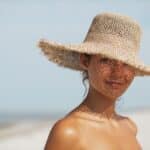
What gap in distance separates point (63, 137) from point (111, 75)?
0.25 m

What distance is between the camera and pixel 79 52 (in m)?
2.23

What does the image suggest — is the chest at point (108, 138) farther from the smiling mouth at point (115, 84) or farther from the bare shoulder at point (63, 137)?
the smiling mouth at point (115, 84)

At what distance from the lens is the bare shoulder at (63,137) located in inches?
84.2

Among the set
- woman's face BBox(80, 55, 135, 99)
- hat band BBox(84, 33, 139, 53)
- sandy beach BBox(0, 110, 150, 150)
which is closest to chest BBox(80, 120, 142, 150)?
woman's face BBox(80, 55, 135, 99)

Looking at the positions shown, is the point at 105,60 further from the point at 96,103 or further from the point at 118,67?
the point at 96,103

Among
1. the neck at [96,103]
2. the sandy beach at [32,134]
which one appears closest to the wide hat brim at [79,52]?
the neck at [96,103]

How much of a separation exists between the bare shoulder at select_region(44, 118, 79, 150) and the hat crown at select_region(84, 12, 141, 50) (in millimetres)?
300

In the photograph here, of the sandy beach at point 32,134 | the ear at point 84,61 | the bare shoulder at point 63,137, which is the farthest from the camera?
the sandy beach at point 32,134

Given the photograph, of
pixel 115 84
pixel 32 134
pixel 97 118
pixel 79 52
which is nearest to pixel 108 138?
pixel 97 118

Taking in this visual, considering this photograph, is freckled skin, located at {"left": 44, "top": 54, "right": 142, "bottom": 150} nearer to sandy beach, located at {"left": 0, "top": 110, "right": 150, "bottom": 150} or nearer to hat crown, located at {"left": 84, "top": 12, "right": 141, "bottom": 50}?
hat crown, located at {"left": 84, "top": 12, "right": 141, "bottom": 50}

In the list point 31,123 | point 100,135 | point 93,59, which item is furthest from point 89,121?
point 31,123

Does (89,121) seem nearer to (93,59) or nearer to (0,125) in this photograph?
(93,59)

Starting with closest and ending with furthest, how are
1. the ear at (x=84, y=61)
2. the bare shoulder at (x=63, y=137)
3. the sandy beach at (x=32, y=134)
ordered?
the bare shoulder at (x=63, y=137), the ear at (x=84, y=61), the sandy beach at (x=32, y=134)

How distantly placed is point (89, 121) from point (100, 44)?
249mm
